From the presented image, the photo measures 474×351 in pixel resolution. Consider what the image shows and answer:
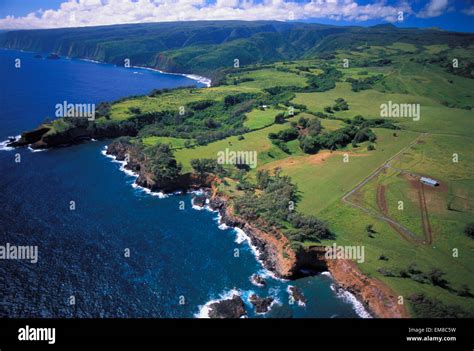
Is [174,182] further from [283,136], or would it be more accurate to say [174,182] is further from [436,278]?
[436,278]

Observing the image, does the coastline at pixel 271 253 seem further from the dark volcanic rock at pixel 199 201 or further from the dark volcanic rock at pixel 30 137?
the dark volcanic rock at pixel 30 137

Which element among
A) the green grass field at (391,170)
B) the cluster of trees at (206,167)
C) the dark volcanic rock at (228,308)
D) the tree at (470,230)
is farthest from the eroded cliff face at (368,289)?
the cluster of trees at (206,167)

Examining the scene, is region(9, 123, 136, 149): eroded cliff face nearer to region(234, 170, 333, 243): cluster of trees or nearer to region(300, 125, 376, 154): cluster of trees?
region(300, 125, 376, 154): cluster of trees

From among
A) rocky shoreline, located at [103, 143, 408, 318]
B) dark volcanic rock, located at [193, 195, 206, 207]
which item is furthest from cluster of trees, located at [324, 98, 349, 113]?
dark volcanic rock, located at [193, 195, 206, 207]

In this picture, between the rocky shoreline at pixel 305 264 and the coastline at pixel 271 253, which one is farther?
the coastline at pixel 271 253

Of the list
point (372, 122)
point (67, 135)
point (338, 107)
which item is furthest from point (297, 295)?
point (338, 107)
